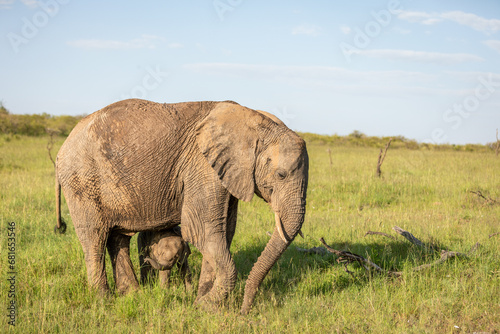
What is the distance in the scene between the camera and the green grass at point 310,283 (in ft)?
15.0

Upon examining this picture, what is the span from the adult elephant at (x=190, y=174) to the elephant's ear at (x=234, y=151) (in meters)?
0.01

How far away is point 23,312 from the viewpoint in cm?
462

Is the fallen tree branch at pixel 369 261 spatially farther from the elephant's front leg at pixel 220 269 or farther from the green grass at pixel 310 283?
the elephant's front leg at pixel 220 269

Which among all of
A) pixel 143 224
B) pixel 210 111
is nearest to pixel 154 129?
pixel 210 111

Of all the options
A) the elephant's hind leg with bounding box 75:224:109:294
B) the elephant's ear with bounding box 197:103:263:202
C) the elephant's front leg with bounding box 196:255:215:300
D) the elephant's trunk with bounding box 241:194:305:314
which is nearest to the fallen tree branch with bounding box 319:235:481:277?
the elephant's trunk with bounding box 241:194:305:314

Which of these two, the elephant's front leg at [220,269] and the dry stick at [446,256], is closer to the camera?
the elephant's front leg at [220,269]

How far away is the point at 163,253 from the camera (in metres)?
5.26

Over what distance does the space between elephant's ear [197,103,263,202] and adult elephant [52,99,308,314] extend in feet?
0.03

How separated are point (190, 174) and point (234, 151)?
1.80ft

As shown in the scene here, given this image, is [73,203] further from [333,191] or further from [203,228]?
[333,191]

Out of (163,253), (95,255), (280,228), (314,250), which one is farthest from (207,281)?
(314,250)

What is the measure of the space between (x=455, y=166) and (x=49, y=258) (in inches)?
522

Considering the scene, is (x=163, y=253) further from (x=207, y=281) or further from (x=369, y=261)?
(x=369, y=261)

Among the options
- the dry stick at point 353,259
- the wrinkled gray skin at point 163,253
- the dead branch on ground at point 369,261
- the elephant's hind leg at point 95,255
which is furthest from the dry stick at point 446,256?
the elephant's hind leg at point 95,255
